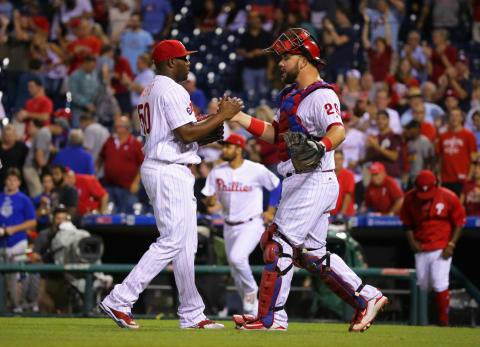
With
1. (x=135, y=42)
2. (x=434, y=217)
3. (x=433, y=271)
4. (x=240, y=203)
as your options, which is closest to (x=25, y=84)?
(x=135, y=42)

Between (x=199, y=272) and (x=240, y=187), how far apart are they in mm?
1053

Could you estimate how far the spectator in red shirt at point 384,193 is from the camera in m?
11.9

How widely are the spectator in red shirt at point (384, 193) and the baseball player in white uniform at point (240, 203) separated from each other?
176 centimetres

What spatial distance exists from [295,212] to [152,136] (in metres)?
1.16

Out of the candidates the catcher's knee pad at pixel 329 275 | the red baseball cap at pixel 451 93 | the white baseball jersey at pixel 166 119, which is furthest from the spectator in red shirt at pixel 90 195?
the catcher's knee pad at pixel 329 275

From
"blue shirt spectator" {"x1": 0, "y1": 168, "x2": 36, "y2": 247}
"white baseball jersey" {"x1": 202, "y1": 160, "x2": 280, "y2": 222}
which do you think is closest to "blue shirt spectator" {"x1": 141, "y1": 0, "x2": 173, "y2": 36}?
"blue shirt spectator" {"x1": 0, "y1": 168, "x2": 36, "y2": 247}

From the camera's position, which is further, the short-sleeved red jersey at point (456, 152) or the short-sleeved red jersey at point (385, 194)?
the short-sleeved red jersey at point (456, 152)

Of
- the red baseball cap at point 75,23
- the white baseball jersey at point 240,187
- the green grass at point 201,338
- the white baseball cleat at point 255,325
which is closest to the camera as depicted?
the green grass at point 201,338

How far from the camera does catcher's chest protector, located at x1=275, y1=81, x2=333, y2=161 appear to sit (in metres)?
6.33

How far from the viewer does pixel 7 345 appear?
201 inches

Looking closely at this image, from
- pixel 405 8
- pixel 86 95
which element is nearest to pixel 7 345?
pixel 86 95

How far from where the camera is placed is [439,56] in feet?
51.8

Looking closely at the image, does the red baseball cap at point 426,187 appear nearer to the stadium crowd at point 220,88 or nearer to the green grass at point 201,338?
the stadium crowd at point 220,88

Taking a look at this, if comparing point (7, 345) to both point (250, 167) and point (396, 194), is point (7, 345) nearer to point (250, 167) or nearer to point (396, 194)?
point (250, 167)
